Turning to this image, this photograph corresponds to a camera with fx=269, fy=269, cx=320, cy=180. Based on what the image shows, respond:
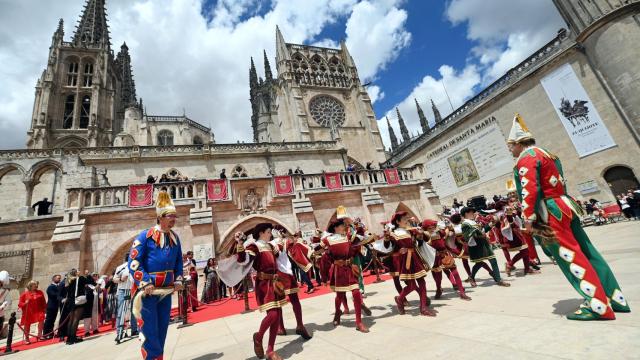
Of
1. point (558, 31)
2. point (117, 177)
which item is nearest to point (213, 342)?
point (117, 177)

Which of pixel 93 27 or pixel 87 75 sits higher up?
pixel 93 27

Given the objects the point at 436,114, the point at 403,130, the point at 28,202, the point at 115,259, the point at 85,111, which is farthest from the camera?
the point at 403,130

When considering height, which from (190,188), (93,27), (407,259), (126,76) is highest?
(93,27)

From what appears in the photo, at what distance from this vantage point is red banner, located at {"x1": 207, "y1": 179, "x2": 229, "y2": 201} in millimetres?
12086

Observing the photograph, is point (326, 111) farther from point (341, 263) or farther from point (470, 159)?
point (341, 263)

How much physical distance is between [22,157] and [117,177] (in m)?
5.57

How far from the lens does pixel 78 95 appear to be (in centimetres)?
3672

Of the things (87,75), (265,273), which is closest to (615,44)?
(265,273)

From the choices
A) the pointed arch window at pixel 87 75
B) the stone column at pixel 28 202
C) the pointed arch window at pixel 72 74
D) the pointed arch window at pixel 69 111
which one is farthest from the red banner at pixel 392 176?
the pointed arch window at pixel 72 74

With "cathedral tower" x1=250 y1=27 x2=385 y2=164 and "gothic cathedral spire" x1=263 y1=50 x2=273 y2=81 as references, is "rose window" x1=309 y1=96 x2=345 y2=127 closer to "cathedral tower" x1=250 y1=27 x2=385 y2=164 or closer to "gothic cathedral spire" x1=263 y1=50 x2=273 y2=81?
"cathedral tower" x1=250 y1=27 x2=385 y2=164

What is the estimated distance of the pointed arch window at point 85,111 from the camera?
123ft

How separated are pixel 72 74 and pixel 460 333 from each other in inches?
2120

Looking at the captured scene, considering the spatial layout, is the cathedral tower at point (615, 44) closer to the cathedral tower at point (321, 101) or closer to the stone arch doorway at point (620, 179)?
the stone arch doorway at point (620, 179)

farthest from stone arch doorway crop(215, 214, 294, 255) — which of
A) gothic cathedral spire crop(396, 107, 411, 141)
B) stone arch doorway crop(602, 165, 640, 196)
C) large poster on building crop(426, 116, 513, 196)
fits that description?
gothic cathedral spire crop(396, 107, 411, 141)
